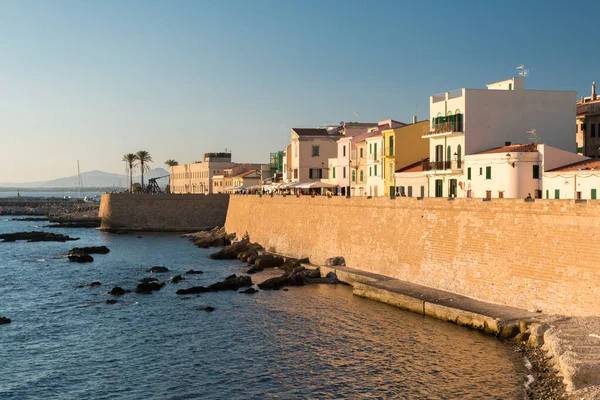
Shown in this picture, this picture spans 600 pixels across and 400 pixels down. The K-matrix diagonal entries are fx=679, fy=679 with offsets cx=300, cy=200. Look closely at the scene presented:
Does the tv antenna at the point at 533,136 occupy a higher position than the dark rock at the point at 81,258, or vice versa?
the tv antenna at the point at 533,136

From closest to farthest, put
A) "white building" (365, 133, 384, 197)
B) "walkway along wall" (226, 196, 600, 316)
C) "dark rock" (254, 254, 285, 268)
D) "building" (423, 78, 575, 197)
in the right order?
1. "walkway along wall" (226, 196, 600, 316)
2. "building" (423, 78, 575, 197)
3. "dark rock" (254, 254, 285, 268)
4. "white building" (365, 133, 384, 197)

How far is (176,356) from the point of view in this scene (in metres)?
27.4

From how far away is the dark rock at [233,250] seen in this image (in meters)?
57.8

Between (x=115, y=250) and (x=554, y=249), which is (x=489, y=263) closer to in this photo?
(x=554, y=249)

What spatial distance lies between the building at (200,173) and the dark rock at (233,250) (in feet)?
222

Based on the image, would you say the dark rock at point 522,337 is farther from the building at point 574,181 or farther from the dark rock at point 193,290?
the dark rock at point 193,290

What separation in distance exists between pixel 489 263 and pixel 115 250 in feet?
147

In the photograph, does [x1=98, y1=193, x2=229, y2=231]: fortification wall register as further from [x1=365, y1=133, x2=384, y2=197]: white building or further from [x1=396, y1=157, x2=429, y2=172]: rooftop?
[x1=396, y1=157, x2=429, y2=172]: rooftop

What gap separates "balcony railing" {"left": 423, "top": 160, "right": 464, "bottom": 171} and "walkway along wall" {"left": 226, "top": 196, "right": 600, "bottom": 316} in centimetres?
633

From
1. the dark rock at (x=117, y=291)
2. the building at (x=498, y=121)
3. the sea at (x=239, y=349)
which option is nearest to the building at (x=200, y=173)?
the building at (x=498, y=121)

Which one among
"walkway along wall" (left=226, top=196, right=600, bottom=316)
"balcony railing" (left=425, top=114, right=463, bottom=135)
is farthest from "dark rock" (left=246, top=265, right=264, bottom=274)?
"balcony railing" (left=425, top=114, right=463, bottom=135)

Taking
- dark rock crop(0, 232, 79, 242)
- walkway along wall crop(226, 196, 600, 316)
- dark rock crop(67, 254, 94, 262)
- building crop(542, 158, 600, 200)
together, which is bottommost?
dark rock crop(67, 254, 94, 262)

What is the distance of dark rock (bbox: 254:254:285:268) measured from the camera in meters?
50.6

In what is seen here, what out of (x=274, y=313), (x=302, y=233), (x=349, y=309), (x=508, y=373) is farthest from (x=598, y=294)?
(x=302, y=233)
